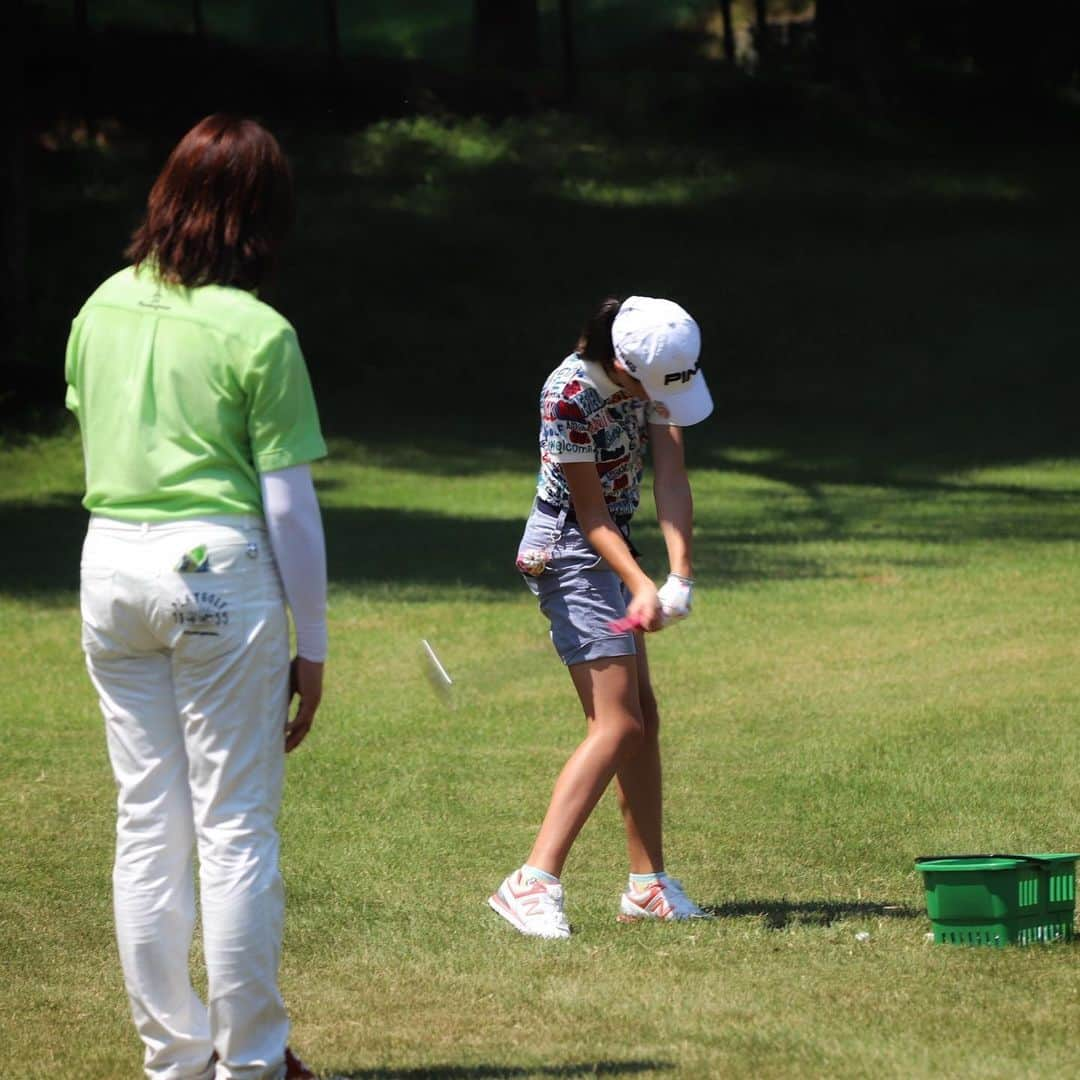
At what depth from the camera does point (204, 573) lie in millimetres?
3729

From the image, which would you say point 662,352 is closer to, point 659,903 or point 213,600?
point 659,903

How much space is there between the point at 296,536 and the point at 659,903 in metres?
2.42

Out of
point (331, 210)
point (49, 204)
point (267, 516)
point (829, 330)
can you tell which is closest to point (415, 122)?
point (331, 210)

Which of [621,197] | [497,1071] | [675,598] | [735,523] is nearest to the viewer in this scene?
[497,1071]

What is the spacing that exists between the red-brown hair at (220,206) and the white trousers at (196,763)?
51 centimetres

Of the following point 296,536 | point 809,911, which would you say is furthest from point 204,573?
point 809,911

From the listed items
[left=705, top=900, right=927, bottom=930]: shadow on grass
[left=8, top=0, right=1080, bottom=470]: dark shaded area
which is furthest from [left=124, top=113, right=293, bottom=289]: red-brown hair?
[left=8, top=0, right=1080, bottom=470]: dark shaded area

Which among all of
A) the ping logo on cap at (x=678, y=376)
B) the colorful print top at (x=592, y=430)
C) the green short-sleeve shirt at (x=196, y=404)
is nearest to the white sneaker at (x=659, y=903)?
the colorful print top at (x=592, y=430)

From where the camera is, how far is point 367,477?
19703mm

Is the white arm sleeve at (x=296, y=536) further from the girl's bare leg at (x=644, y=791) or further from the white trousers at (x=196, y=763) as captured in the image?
the girl's bare leg at (x=644, y=791)

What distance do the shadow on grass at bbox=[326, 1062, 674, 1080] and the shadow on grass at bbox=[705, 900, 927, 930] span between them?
143 centimetres

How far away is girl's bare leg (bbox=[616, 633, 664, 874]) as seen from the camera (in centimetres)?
580

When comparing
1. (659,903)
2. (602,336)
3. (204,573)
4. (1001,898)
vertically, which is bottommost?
(659,903)

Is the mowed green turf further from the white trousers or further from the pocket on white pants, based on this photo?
the pocket on white pants
